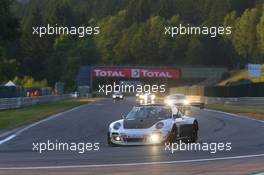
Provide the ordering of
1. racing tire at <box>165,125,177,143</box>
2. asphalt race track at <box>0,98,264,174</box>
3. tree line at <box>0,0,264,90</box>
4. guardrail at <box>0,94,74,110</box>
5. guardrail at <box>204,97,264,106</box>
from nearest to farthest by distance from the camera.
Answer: asphalt race track at <box>0,98,264,174</box> → racing tire at <box>165,125,177,143</box> → guardrail at <box>0,94,74,110</box> → guardrail at <box>204,97,264,106</box> → tree line at <box>0,0,264,90</box>

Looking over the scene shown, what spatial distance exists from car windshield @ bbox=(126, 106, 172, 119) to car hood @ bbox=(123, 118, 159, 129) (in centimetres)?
43

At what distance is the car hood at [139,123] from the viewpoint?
704 inches

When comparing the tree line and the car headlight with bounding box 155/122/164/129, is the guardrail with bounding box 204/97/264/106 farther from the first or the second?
the tree line

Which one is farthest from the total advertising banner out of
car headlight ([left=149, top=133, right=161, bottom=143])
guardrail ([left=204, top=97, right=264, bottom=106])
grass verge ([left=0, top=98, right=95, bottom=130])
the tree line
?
car headlight ([left=149, top=133, right=161, bottom=143])

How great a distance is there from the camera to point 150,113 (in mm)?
18859

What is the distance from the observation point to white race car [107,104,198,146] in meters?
17.7

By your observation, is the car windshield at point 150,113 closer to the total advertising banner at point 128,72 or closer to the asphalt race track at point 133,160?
the asphalt race track at point 133,160

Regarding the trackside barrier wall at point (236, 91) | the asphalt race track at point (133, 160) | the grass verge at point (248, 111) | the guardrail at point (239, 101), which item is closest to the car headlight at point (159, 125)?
the asphalt race track at point (133, 160)

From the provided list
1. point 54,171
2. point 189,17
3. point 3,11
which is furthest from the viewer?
point 189,17

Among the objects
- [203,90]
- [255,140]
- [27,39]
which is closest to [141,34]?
[27,39]

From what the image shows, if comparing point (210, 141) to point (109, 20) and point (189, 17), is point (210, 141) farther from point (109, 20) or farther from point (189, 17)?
point (189, 17)

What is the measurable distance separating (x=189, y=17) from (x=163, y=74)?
84.9 m

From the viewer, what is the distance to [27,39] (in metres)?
154

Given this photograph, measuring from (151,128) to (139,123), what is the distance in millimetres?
368
